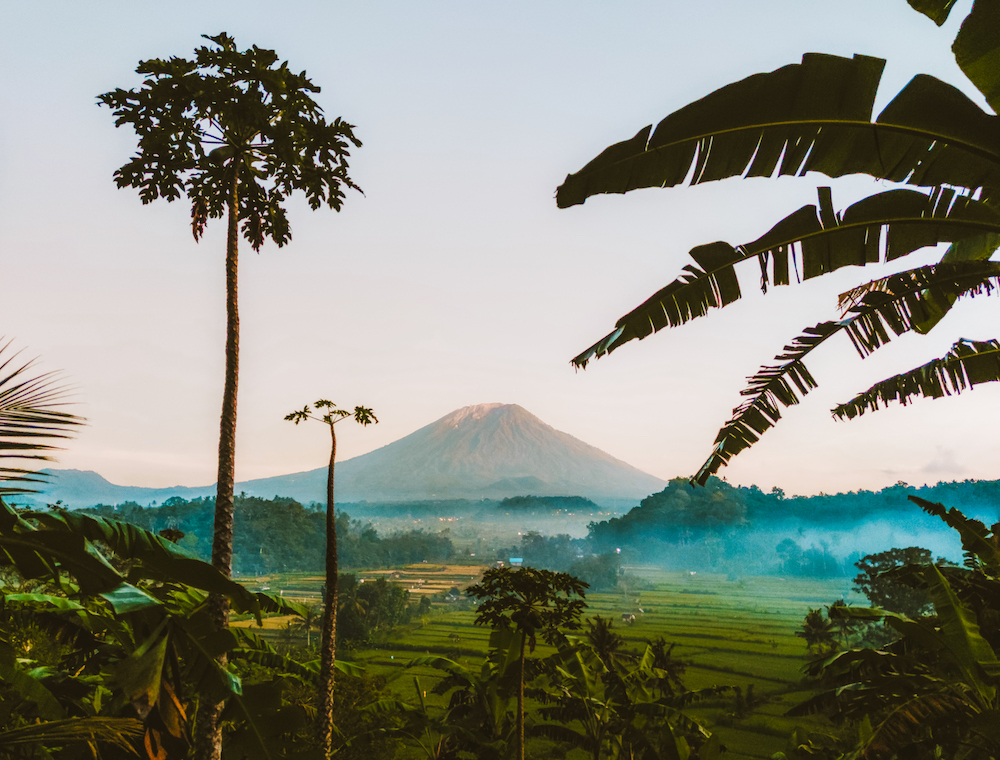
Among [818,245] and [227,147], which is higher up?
[227,147]

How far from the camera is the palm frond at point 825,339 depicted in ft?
7.07

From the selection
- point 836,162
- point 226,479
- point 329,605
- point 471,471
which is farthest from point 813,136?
point 471,471

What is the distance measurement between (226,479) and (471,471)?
80.6 m

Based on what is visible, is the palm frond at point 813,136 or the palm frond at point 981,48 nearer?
the palm frond at point 981,48

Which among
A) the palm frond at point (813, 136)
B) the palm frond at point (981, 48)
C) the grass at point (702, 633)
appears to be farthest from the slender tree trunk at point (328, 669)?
the palm frond at point (981, 48)

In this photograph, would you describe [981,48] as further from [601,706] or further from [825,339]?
→ [601,706]

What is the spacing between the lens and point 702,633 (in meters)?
28.8

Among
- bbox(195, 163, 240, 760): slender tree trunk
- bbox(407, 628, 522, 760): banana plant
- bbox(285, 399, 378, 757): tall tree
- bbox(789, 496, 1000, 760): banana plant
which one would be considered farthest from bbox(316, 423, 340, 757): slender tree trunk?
bbox(789, 496, 1000, 760): banana plant

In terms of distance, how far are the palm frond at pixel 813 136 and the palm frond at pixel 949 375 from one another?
5.75ft

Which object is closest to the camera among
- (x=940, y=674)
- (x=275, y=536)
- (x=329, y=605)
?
(x=940, y=674)

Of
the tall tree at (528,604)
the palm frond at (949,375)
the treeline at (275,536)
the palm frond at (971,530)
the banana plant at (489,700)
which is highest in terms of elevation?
the palm frond at (949,375)

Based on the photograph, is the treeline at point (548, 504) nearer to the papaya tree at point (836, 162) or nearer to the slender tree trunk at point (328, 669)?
the slender tree trunk at point (328, 669)

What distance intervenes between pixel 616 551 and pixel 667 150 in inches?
1675

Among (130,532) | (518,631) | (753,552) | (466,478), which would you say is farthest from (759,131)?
(466,478)
